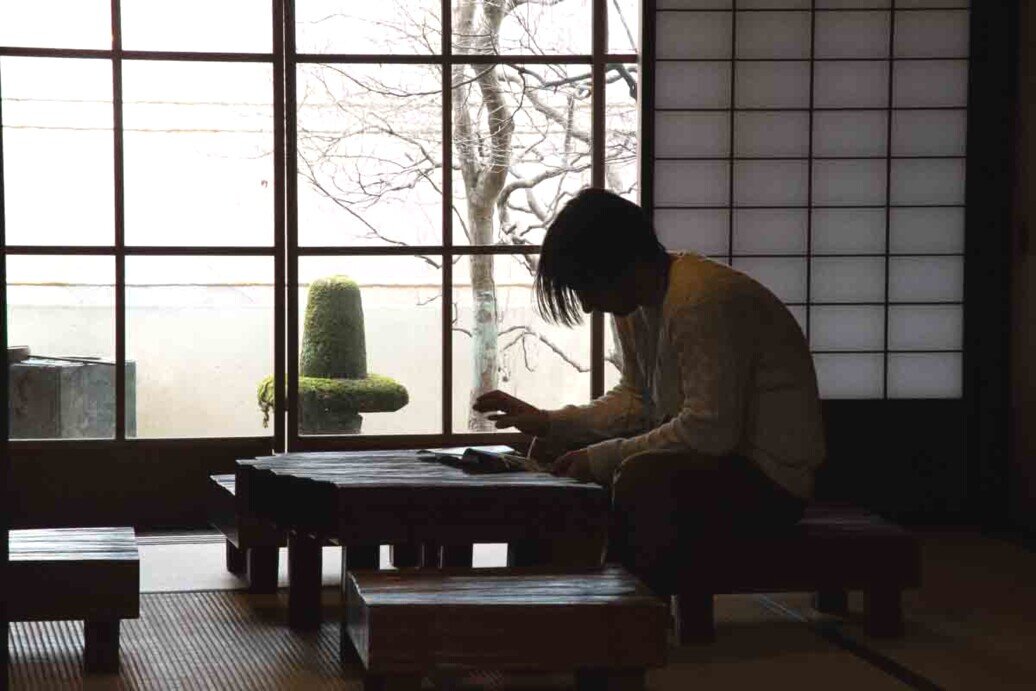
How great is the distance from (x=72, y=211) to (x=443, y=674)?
3.27 meters

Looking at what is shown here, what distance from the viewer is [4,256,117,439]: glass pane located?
5.58 m

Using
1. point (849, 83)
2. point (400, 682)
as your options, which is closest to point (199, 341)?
point (849, 83)

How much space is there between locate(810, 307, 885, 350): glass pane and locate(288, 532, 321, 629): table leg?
269 cm

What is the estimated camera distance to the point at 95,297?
5.58 m

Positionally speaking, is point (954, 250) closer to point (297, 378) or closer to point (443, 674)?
point (297, 378)

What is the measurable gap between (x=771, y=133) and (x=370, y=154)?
1715 mm

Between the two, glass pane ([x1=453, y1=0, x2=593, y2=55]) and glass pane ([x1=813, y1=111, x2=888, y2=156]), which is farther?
glass pane ([x1=453, y1=0, x2=593, y2=55])

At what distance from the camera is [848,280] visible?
225 inches

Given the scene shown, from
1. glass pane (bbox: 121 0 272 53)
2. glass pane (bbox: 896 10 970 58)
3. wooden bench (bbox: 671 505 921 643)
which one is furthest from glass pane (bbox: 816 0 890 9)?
wooden bench (bbox: 671 505 921 643)

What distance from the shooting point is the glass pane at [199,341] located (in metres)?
5.64

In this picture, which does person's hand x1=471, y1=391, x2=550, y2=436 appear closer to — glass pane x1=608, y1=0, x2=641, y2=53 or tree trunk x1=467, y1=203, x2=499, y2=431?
tree trunk x1=467, y1=203, x2=499, y2=431

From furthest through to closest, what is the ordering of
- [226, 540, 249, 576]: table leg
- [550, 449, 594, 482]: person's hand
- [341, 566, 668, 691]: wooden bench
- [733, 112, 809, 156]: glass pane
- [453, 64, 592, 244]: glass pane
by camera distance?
[453, 64, 592, 244]: glass pane
[733, 112, 809, 156]: glass pane
[226, 540, 249, 576]: table leg
[550, 449, 594, 482]: person's hand
[341, 566, 668, 691]: wooden bench

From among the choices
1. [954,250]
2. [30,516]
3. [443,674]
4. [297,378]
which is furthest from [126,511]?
[954,250]

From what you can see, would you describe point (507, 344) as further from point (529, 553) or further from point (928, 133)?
point (529, 553)
